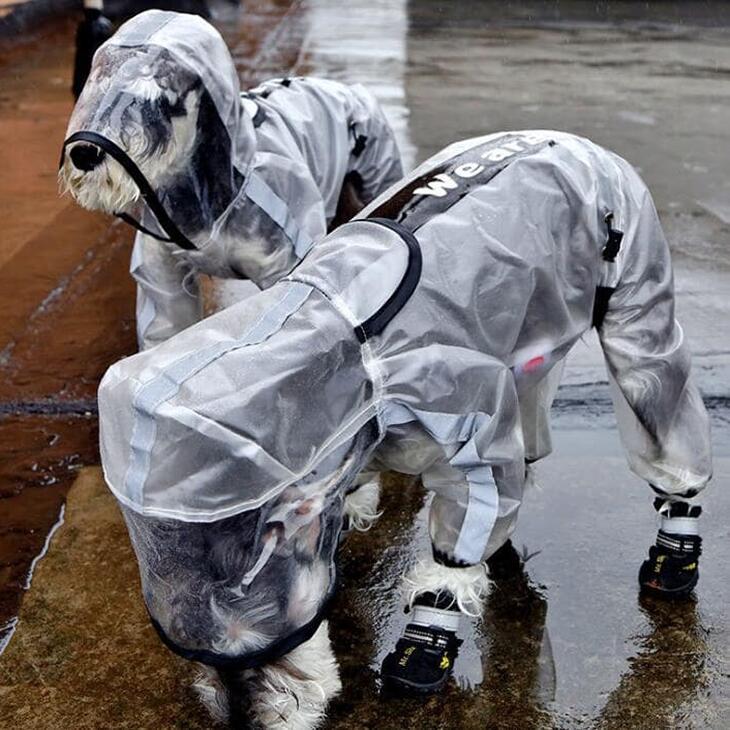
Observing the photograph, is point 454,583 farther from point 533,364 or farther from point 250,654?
point 250,654

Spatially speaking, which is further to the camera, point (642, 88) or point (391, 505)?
point (642, 88)

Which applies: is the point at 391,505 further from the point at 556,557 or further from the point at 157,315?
the point at 157,315

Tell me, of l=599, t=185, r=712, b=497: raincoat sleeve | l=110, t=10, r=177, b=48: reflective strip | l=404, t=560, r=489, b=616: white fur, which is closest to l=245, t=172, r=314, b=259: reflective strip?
l=110, t=10, r=177, b=48: reflective strip

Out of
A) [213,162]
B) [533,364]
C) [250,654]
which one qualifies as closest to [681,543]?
[533,364]

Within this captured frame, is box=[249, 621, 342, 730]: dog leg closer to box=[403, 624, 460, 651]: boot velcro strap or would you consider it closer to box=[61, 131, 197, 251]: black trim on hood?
box=[403, 624, 460, 651]: boot velcro strap

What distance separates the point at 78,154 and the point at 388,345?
3.93 ft

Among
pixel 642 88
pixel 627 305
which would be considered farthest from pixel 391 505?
pixel 642 88

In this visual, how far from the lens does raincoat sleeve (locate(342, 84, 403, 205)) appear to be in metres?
4.59

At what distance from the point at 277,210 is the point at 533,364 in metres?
1.17

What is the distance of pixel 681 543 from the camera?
333 centimetres

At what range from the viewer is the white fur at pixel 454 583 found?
113 inches

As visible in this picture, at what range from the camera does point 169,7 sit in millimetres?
14648

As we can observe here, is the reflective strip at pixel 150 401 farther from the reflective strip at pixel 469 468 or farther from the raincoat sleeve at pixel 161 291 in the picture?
the raincoat sleeve at pixel 161 291

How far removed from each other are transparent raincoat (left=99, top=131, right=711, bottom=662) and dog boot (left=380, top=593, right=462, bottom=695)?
0.16 metres
